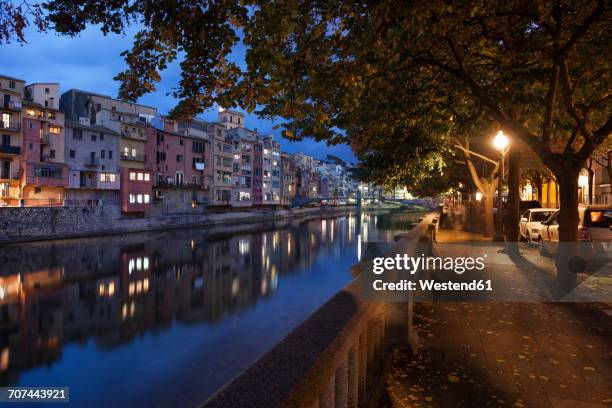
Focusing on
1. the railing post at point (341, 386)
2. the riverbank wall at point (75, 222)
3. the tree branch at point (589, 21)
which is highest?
the tree branch at point (589, 21)

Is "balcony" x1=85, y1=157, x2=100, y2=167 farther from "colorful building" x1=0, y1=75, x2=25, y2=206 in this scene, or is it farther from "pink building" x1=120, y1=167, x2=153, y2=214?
"colorful building" x1=0, y1=75, x2=25, y2=206

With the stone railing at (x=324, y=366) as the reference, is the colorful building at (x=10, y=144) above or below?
above

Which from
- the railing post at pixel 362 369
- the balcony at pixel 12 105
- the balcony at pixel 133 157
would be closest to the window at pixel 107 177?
the balcony at pixel 133 157

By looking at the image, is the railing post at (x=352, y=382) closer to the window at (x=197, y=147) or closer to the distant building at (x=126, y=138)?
the distant building at (x=126, y=138)

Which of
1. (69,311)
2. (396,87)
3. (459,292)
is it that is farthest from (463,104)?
(69,311)

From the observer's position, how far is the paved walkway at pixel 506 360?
4484 mm

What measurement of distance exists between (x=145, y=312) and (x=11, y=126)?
120ft

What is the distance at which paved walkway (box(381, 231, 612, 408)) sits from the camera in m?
4.48

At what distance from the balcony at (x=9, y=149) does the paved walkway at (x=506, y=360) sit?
51158mm

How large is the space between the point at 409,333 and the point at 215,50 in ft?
16.6

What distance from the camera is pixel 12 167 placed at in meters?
44.2

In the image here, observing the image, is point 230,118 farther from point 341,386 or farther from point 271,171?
point 341,386

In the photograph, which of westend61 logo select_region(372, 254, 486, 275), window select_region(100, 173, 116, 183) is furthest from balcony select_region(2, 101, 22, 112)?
westend61 logo select_region(372, 254, 486, 275)

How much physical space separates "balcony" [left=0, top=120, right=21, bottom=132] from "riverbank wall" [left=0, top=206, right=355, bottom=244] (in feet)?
36.4
